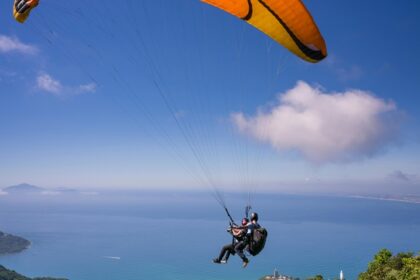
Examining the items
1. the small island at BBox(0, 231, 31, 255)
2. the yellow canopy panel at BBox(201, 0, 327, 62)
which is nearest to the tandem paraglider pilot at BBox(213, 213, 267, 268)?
the yellow canopy panel at BBox(201, 0, 327, 62)

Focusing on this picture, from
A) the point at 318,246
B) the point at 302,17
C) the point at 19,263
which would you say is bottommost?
the point at 19,263

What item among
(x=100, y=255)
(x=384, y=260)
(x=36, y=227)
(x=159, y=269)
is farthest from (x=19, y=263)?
(x=384, y=260)

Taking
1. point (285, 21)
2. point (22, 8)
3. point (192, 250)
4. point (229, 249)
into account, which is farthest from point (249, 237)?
point (192, 250)

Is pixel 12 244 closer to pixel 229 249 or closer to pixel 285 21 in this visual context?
pixel 229 249

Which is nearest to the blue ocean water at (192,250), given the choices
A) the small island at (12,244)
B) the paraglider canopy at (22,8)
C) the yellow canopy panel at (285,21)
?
the small island at (12,244)

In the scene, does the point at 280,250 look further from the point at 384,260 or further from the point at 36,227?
the point at 36,227

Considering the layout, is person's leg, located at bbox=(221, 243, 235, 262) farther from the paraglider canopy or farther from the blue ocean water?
the blue ocean water

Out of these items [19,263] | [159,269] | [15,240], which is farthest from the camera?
[15,240]
